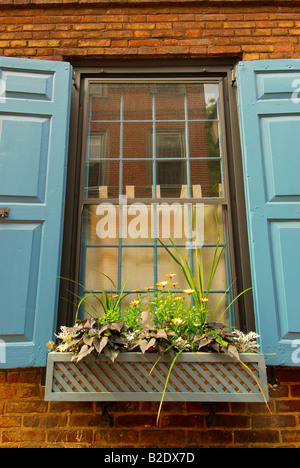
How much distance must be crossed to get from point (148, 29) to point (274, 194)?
1765 millimetres

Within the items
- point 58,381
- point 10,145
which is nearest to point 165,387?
point 58,381

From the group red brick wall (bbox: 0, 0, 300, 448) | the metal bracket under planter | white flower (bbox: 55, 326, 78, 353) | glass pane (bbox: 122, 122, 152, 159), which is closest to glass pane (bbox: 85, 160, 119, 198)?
glass pane (bbox: 122, 122, 152, 159)

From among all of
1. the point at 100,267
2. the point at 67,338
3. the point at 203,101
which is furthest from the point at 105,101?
the point at 67,338

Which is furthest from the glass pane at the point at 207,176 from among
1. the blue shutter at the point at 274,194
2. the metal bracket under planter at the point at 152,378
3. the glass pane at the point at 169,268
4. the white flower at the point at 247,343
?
the metal bracket under planter at the point at 152,378

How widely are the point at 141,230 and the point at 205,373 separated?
3.76 feet

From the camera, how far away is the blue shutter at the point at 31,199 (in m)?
2.12

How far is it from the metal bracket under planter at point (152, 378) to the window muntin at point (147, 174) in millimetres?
654

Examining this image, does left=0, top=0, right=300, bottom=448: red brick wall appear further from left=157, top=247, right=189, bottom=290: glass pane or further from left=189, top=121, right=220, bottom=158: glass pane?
left=157, top=247, right=189, bottom=290: glass pane

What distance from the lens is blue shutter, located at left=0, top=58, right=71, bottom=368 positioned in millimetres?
2123

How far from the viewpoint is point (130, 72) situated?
2818 millimetres

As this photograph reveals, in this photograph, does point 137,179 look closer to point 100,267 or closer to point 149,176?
point 149,176

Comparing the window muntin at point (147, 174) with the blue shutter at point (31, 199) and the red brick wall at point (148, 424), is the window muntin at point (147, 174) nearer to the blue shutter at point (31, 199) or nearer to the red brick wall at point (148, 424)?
the blue shutter at point (31, 199)
